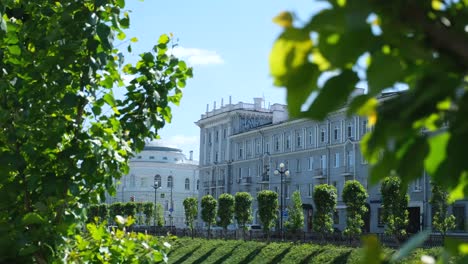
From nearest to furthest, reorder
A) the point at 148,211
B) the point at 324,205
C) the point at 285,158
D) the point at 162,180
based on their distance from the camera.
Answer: the point at 324,205 < the point at 285,158 < the point at 148,211 < the point at 162,180

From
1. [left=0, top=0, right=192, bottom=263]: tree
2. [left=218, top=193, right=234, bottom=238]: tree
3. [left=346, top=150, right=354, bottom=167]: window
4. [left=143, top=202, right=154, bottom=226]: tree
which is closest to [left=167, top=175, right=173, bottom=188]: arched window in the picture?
[left=143, top=202, right=154, bottom=226]: tree

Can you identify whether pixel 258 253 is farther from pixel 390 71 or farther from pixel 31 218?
pixel 390 71

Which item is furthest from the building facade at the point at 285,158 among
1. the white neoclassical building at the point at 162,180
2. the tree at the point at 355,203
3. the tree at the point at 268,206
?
the white neoclassical building at the point at 162,180

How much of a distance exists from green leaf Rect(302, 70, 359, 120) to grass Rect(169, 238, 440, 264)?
2157 cm

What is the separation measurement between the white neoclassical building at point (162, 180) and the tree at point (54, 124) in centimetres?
8391

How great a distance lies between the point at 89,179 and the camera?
4.03m

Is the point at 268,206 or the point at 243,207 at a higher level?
the point at 268,206

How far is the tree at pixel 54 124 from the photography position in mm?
3885

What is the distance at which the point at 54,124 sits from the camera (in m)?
4.02

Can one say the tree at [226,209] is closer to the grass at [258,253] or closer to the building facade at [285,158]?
the building facade at [285,158]

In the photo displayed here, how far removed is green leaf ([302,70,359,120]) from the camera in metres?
0.96

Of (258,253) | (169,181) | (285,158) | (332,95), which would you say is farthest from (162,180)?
(332,95)

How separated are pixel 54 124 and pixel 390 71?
341 centimetres

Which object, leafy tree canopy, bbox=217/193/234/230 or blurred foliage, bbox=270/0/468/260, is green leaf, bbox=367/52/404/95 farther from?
leafy tree canopy, bbox=217/193/234/230
